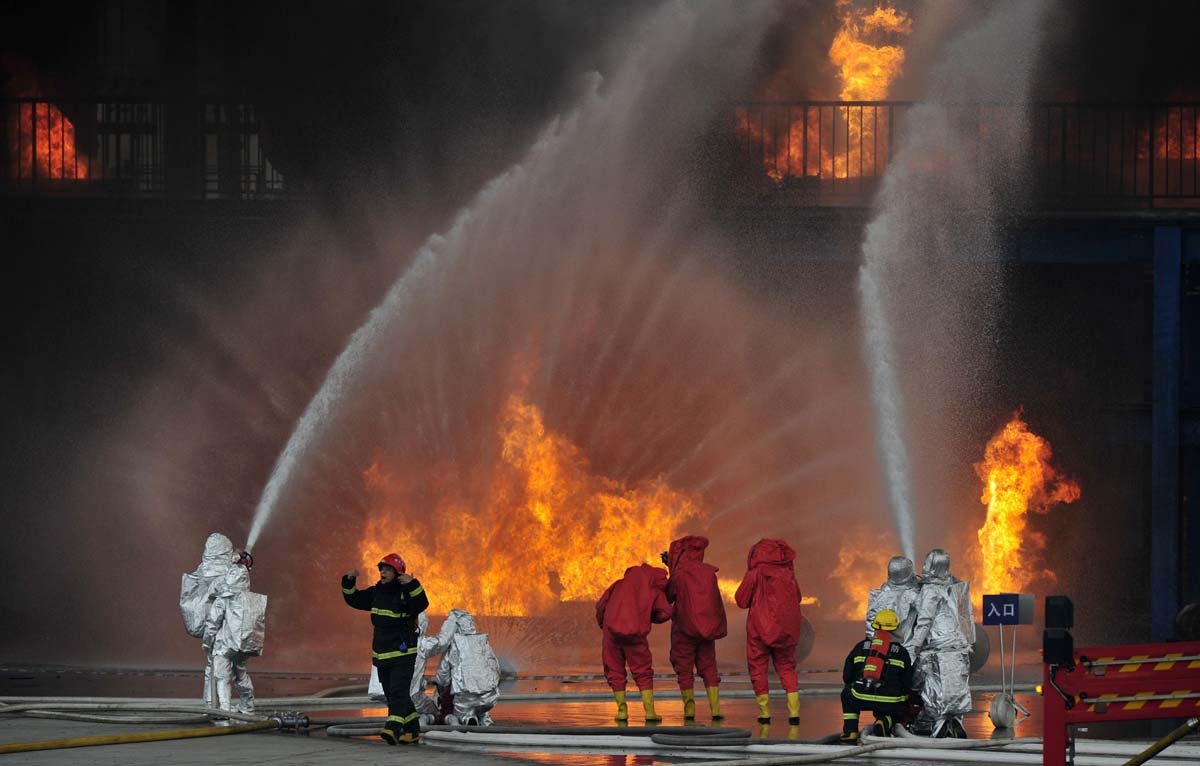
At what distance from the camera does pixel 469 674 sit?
14.9 metres

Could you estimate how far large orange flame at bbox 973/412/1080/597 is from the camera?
28656mm

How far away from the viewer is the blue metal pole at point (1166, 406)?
25.7 metres

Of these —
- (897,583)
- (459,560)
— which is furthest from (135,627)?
(897,583)

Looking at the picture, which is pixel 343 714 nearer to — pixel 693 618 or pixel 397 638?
pixel 397 638

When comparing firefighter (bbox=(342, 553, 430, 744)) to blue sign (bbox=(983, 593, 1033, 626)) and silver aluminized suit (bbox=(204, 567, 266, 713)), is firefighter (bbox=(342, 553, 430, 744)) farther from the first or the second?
blue sign (bbox=(983, 593, 1033, 626))

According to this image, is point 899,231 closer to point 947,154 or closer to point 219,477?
point 947,154

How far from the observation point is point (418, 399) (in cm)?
3047

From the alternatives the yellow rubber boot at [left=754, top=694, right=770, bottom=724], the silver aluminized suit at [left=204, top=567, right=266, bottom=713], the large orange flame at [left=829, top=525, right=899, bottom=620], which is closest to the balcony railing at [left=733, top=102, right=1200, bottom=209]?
the large orange flame at [left=829, top=525, right=899, bottom=620]

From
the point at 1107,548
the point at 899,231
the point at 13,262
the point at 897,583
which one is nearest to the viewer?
the point at 897,583

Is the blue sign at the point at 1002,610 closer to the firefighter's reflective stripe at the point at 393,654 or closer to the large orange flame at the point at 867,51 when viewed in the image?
the firefighter's reflective stripe at the point at 393,654

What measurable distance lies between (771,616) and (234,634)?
471 cm

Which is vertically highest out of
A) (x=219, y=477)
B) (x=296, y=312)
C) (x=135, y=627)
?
(x=296, y=312)

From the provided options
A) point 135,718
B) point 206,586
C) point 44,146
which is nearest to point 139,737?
point 135,718

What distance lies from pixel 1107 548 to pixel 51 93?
22033 millimetres
